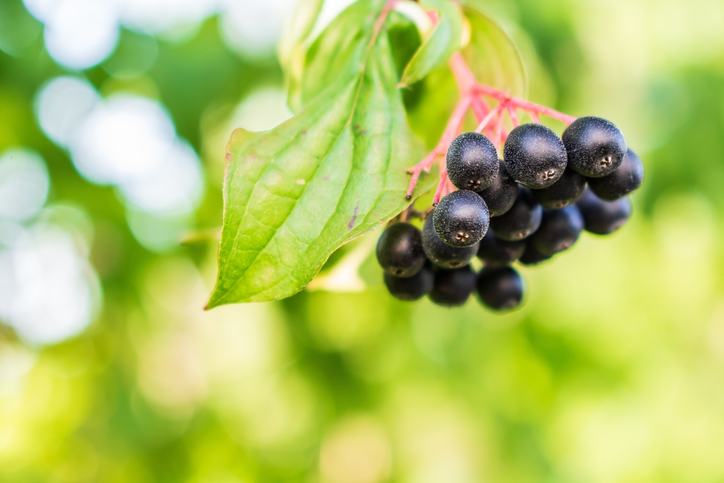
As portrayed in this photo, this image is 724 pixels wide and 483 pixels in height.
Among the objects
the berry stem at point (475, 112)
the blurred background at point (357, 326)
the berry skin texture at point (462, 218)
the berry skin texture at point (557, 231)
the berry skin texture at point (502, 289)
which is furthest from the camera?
the blurred background at point (357, 326)

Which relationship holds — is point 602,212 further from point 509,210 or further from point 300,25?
point 300,25

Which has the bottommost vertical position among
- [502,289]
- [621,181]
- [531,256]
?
[502,289]

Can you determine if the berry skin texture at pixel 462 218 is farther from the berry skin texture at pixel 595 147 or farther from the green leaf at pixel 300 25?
the green leaf at pixel 300 25

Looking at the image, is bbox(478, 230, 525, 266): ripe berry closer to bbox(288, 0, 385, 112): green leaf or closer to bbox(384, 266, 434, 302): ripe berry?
bbox(384, 266, 434, 302): ripe berry

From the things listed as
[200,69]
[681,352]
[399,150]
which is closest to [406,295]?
[399,150]

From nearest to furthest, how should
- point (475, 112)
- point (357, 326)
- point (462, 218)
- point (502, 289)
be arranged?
point (462, 218) → point (475, 112) → point (502, 289) → point (357, 326)

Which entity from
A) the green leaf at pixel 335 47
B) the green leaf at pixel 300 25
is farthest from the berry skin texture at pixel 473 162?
the green leaf at pixel 300 25

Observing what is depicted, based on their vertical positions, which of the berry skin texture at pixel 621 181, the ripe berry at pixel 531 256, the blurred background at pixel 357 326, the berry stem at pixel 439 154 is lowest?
the blurred background at pixel 357 326

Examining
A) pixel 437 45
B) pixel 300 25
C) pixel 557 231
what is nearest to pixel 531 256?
pixel 557 231
